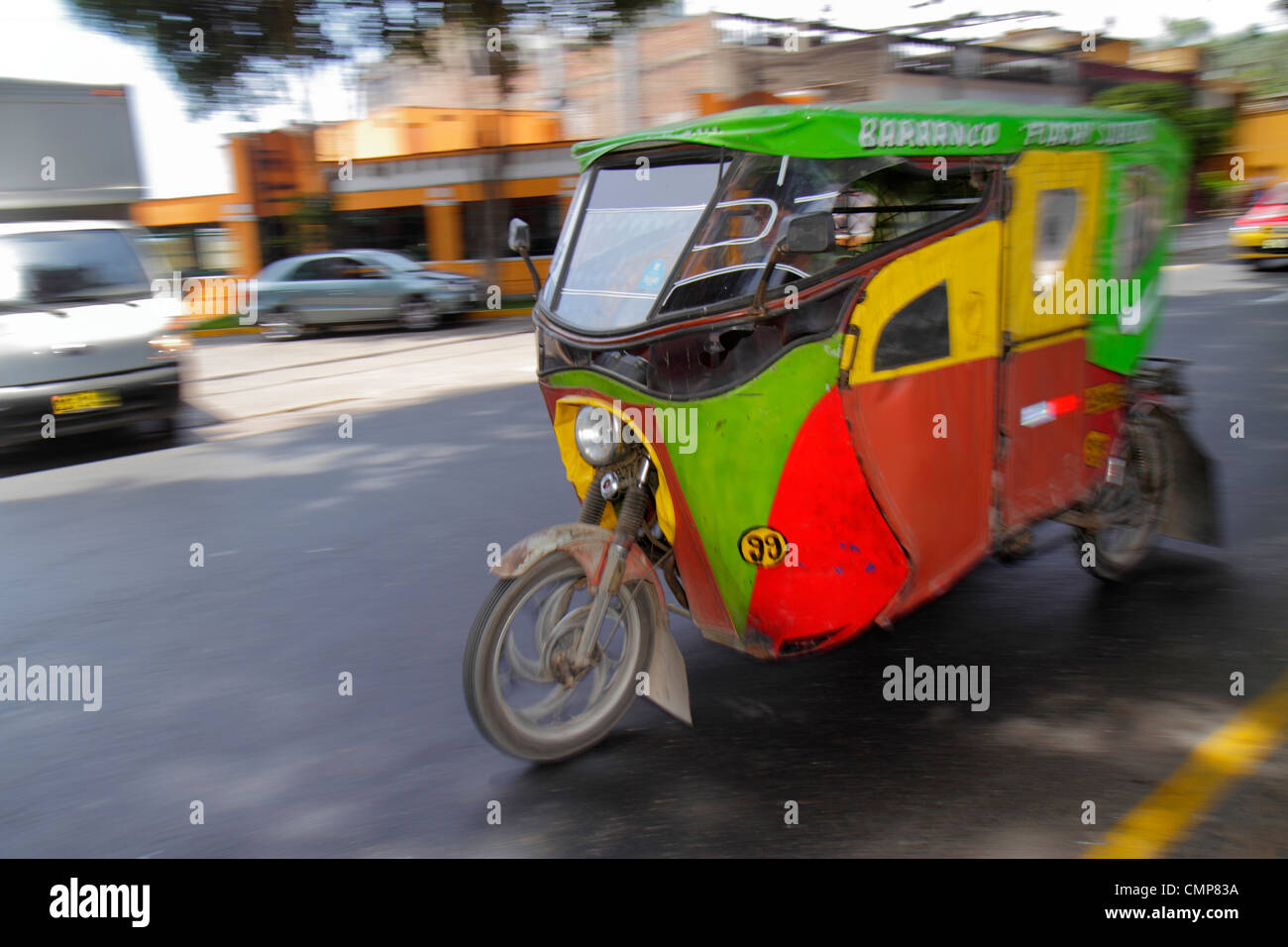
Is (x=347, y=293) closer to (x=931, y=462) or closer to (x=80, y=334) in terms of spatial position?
(x=80, y=334)

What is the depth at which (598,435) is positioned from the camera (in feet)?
12.1

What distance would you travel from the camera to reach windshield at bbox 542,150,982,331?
3.50m

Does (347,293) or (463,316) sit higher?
(347,293)

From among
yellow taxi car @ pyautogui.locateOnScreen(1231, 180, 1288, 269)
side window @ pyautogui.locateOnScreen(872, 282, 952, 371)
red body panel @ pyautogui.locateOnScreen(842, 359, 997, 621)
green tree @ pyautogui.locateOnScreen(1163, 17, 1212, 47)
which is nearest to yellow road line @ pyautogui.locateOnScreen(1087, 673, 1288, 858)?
red body panel @ pyautogui.locateOnScreen(842, 359, 997, 621)

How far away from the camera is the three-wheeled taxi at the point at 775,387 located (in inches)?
137

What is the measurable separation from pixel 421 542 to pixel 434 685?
193cm

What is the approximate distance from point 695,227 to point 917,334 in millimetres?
876

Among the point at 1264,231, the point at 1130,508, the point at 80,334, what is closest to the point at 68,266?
the point at 80,334

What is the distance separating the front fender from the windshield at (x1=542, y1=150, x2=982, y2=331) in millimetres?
750

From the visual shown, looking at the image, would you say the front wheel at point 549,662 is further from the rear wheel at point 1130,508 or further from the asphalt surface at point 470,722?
the rear wheel at point 1130,508

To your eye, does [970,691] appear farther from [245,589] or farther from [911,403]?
[245,589]

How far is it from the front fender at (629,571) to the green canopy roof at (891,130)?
1.37 m

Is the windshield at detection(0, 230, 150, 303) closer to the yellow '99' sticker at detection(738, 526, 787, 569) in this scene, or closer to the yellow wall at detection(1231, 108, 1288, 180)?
the yellow '99' sticker at detection(738, 526, 787, 569)
